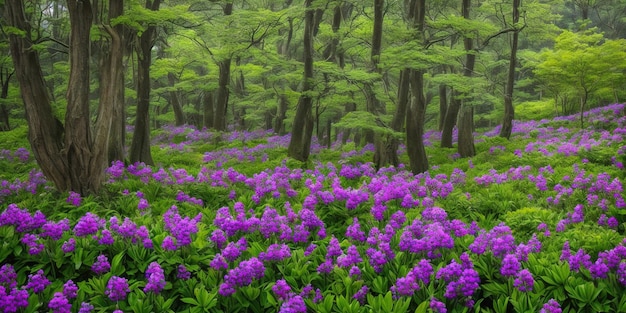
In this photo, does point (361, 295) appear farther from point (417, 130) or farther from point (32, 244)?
point (417, 130)

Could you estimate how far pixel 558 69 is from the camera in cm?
1770

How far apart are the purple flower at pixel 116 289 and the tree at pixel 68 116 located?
15.0 ft

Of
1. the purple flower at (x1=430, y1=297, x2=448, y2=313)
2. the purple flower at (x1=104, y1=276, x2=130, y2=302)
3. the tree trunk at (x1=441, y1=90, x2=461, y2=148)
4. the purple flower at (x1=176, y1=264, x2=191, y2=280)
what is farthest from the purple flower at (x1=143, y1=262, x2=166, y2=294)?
the tree trunk at (x1=441, y1=90, x2=461, y2=148)

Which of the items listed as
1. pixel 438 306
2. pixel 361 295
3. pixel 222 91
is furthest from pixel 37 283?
pixel 222 91

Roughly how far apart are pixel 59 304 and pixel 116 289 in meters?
0.47

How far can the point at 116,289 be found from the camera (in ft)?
13.5

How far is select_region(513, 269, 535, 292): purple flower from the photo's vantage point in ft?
13.9

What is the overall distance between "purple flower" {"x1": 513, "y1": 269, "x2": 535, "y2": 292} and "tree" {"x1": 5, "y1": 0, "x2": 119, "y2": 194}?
717 centimetres

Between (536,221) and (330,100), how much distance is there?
1073cm

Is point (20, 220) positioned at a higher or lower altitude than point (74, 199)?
higher

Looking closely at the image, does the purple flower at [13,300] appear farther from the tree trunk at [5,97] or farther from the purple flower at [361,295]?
the tree trunk at [5,97]

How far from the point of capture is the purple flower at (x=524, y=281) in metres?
4.23

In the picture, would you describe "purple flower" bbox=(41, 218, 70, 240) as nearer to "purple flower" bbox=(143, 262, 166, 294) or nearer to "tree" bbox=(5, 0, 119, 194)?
"purple flower" bbox=(143, 262, 166, 294)

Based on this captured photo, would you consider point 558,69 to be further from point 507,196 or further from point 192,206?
point 192,206
